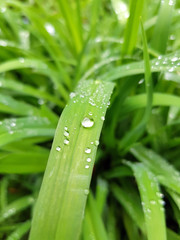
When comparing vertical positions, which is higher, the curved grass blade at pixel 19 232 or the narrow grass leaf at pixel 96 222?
the narrow grass leaf at pixel 96 222

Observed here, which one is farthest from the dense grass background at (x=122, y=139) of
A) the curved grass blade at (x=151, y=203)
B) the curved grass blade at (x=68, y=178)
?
the curved grass blade at (x=68, y=178)

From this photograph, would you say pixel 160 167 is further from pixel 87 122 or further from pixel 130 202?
pixel 87 122

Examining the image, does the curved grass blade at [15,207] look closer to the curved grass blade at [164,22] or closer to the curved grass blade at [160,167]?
the curved grass blade at [160,167]

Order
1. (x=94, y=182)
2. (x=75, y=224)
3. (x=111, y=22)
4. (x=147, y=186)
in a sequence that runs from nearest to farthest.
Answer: (x=75, y=224)
(x=147, y=186)
(x=94, y=182)
(x=111, y=22)

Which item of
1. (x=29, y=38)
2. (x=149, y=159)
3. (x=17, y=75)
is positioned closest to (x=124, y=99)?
(x=149, y=159)

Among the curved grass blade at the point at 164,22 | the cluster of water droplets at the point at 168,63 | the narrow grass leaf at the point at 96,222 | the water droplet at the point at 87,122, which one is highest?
the curved grass blade at the point at 164,22

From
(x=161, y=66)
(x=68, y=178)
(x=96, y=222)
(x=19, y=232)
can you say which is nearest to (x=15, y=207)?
(x=19, y=232)

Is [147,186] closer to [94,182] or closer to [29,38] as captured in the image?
[94,182]

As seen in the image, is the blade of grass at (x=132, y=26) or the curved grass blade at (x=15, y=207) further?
the curved grass blade at (x=15, y=207)

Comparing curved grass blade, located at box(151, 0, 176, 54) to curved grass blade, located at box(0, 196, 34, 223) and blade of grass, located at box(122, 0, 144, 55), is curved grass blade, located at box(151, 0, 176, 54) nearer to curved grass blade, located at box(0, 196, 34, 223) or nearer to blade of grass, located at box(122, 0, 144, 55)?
blade of grass, located at box(122, 0, 144, 55)
